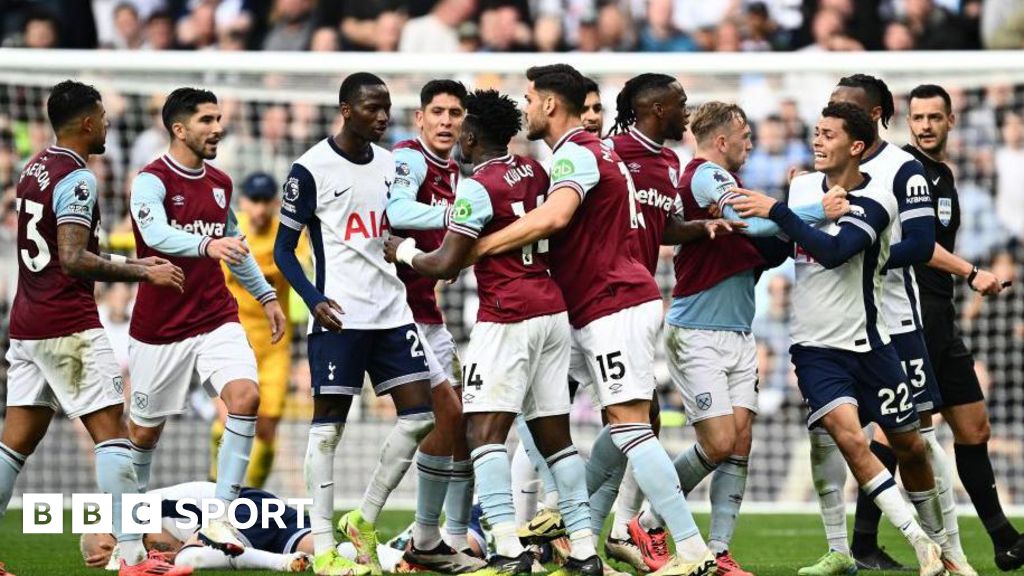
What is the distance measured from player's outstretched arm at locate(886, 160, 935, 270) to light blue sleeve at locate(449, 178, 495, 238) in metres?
2.26

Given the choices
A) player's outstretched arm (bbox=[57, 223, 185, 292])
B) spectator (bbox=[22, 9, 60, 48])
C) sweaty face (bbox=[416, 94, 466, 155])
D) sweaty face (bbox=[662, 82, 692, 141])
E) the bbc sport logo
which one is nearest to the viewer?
player's outstretched arm (bbox=[57, 223, 185, 292])

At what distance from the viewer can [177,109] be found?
9.45 metres

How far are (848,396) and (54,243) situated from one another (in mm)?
4273

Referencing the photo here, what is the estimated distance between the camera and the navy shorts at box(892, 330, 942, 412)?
30.0ft

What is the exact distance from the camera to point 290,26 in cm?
1912

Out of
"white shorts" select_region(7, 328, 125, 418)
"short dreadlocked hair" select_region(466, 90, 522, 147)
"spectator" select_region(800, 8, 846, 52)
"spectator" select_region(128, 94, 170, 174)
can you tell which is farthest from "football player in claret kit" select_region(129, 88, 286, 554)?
"spectator" select_region(800, 8, 846, 52)

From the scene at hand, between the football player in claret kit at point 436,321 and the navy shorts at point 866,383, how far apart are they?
6.72ft

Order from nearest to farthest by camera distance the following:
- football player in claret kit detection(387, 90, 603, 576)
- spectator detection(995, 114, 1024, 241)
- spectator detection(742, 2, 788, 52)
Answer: football player in claret kit detection(387, 90, 603, 576)
spectator detection(995, 114, 1024, 241)
spectator detection(742, 2, 788, 52)

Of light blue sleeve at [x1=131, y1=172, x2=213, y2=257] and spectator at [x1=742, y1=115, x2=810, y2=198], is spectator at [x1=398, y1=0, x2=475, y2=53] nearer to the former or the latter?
spectator at [x1=742, y1=115, x2=810, y2=198]

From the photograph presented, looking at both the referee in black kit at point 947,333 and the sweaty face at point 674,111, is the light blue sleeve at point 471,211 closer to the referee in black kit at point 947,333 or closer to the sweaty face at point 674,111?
the sweaty face at point 674,111

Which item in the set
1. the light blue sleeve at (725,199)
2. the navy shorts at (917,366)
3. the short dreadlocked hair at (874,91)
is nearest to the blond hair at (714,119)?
the light blue sleeve at (725,199)

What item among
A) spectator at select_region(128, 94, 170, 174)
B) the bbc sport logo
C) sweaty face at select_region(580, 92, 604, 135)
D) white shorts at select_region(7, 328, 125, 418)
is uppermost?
spectator at select_region(128, 94, 170, 174)

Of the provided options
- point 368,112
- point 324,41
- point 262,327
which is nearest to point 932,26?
point 324,41

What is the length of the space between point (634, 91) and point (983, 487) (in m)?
3.32
